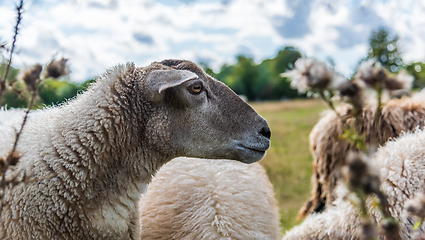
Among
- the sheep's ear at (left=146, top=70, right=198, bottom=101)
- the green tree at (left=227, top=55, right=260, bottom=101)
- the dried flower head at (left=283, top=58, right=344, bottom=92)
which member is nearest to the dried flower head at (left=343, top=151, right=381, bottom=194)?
the dried flower head at (left=283, top=58, right=344, bottom=92)

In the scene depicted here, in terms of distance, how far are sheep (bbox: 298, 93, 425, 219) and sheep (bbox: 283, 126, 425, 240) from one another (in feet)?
2.30

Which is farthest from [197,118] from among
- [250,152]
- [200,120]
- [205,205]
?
[205,205]

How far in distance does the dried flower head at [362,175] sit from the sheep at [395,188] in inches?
63.7

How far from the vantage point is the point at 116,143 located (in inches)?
88.7

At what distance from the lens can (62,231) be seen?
83.2 inches

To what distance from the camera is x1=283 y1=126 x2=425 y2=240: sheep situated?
2.59 metres

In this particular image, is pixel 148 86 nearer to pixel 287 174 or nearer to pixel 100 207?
pixel 100 207

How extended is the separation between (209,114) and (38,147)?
1158mm

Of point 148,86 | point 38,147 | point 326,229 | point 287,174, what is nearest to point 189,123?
point 148,86

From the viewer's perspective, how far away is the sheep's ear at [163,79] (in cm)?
225

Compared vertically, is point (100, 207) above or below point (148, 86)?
below

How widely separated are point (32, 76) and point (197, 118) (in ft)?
4.00

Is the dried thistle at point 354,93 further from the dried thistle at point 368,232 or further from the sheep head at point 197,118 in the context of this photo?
the sheep head at point 197,118

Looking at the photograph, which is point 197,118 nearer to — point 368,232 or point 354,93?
point 354,93
